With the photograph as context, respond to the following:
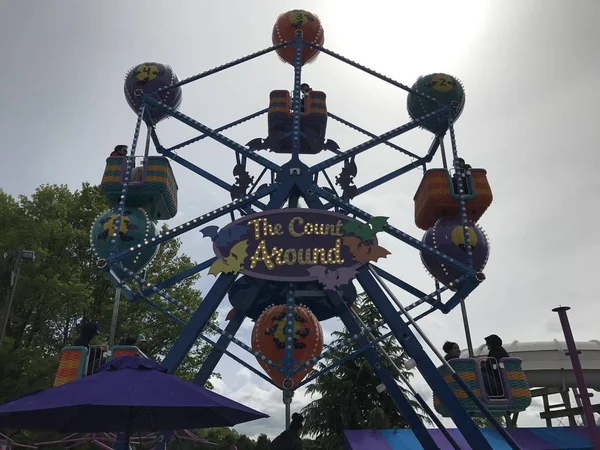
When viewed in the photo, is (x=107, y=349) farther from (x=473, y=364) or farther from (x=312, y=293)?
(x=473, y=364)

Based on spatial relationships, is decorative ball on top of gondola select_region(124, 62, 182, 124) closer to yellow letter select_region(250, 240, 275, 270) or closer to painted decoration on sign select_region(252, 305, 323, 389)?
yellow letter select_region(250, 240, 275, 270)

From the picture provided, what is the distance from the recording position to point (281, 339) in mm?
9562

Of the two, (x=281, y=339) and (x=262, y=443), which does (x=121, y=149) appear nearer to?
(x=281, y=339)

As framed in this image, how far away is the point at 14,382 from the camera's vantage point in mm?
15477

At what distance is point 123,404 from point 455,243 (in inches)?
312

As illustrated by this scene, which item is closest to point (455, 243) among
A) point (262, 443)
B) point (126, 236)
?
point (126, 236)

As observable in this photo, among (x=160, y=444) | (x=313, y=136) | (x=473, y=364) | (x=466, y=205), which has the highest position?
(x=313, y=136)

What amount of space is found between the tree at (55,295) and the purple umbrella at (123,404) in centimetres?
1073

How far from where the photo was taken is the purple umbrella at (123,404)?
4555 mm

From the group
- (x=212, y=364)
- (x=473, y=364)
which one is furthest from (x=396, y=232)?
(x=212, y=364)

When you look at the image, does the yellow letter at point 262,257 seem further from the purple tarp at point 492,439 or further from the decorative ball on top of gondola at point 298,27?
the decorative ball on top of gondola at point 298,27

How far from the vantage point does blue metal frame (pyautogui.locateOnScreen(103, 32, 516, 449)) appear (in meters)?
9.18

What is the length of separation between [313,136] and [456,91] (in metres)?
3.78

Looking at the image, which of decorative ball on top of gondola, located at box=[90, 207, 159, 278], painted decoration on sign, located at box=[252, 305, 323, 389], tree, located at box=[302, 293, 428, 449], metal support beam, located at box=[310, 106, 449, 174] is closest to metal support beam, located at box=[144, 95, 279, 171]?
metal support beam, located at box=[310, 106, 449, 174]
